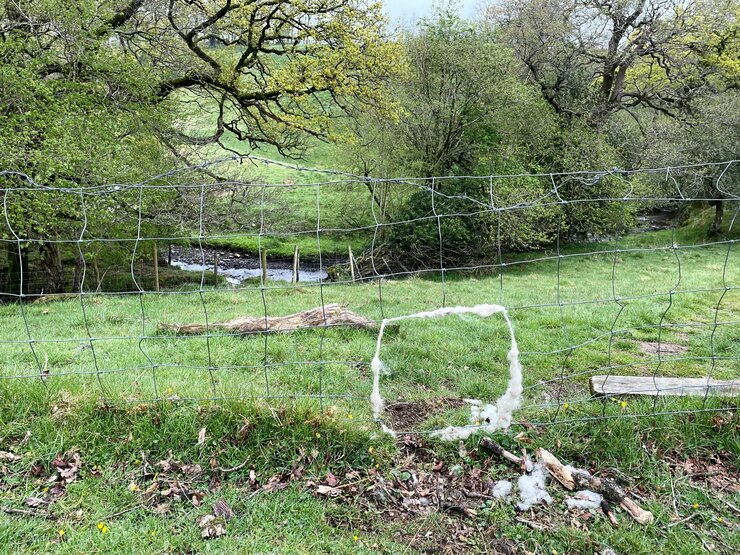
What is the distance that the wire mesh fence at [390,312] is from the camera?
13.5 feet

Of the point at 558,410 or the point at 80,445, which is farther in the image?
the point at 558,410

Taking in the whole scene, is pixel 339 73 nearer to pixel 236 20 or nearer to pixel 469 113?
pixel 236 20

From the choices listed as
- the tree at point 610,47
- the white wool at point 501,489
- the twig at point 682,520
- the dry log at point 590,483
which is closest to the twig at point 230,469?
the white wool at point 501,489

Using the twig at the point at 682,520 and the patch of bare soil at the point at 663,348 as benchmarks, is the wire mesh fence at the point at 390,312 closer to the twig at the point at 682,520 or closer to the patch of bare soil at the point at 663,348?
the patch of bare soil at the point at 663,348

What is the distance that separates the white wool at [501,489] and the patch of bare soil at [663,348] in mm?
3646

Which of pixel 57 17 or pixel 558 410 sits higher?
pixel 57 17

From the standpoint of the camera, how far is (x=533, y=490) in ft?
10.7

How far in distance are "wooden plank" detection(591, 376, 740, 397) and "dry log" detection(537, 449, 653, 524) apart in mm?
936

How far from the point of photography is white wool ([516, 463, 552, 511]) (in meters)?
3.19

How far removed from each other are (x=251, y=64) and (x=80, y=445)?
15.1 m

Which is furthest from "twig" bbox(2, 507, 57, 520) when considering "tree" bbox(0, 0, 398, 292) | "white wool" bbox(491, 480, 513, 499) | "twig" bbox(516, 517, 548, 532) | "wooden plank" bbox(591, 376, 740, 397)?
"tree" bbox(0, 0, 398, 292)

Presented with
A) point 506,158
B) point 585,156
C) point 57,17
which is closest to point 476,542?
point 57,17

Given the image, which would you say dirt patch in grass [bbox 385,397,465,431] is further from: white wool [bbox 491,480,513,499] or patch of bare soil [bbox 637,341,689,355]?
patch of bare soil [bbox 637,341,689,355]

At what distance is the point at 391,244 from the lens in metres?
19.8
